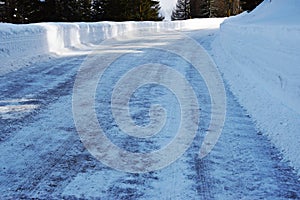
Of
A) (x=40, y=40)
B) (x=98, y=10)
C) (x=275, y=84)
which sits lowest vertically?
(x=275, y=84)

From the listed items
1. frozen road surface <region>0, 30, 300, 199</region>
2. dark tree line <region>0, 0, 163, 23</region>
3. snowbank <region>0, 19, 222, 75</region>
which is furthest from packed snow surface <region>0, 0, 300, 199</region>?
dark tree line <region>0, 0, 163, 23</region>

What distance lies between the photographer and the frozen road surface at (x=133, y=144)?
3174 millimetres

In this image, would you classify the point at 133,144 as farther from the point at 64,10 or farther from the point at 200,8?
the point at 200,8

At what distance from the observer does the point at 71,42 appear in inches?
614

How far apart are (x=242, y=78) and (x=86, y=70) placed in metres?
4.14

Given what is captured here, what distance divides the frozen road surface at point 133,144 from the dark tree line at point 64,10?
1203 inches

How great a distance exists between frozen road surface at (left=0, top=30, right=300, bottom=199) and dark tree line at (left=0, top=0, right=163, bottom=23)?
3056 cm

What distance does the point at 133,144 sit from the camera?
4.19 meters

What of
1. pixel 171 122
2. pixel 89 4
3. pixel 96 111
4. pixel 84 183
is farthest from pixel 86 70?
pixel 89 4

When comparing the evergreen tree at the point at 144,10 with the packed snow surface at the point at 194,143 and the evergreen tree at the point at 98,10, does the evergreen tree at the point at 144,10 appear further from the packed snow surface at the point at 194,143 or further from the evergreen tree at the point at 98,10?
the packed snow surface at the point at 194,143

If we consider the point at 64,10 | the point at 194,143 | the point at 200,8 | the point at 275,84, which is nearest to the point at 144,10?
the point at 64,10

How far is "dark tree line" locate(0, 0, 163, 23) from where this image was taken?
34.8 meters

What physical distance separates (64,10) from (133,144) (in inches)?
1393

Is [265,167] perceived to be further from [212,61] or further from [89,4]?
[89,4]
